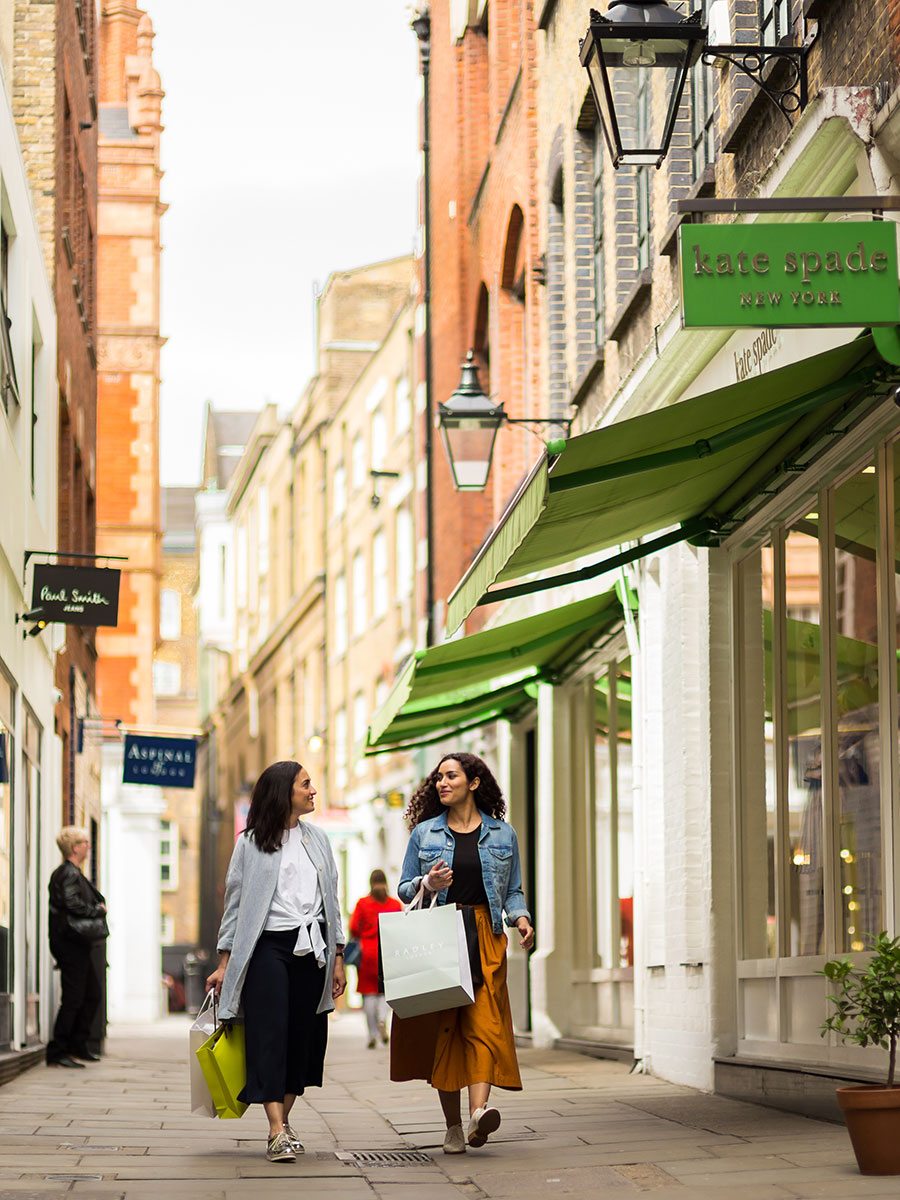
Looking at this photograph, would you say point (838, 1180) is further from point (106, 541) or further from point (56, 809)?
point (106, 541)

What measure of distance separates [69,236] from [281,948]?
16293 millimetres

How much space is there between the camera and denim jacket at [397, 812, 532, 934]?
8.80 meters

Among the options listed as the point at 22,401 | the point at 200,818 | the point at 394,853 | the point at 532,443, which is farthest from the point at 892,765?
the point at 200,818

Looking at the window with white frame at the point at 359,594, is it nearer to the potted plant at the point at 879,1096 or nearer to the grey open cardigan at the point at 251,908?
the grey open cardigan at the point at 251,908

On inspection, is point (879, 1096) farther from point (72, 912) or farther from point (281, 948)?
point (72, 912)

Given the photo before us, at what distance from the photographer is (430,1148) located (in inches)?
360

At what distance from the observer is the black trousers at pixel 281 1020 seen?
859 centimetres

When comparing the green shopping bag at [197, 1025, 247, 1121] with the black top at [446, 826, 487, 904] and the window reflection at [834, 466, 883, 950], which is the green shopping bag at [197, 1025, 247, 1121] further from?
the window reflection at [834, 466, 883, 950]

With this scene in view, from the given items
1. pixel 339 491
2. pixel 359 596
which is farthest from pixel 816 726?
pixel 339 491

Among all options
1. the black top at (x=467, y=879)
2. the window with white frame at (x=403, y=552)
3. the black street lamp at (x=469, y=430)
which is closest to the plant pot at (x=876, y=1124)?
the black top at (x=467, y=879)

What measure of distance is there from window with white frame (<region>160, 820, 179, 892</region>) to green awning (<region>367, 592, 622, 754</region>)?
160 ft

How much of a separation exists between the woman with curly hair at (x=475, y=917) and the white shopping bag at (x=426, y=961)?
0.15 meters

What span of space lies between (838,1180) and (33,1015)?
469 inches

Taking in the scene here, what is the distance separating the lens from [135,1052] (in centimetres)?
1967
